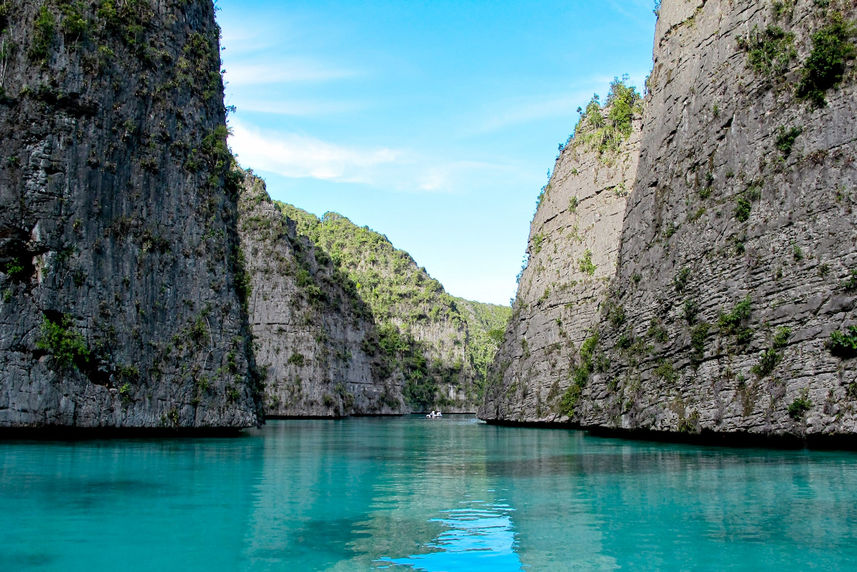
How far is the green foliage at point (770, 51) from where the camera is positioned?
22.5m

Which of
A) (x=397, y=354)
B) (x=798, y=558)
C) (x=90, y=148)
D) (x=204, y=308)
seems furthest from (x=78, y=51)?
(x=397, y=354)

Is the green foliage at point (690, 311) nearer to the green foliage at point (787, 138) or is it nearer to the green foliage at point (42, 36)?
the green foliage at point (787, 138)

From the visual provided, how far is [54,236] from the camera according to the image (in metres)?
26.0

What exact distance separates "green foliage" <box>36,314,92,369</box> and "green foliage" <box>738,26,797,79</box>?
23921 millimetres

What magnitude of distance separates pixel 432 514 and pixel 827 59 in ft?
57.2

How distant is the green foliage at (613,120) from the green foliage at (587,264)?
21.1ft

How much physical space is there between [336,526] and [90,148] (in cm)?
2298

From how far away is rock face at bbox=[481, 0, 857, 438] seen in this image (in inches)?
741

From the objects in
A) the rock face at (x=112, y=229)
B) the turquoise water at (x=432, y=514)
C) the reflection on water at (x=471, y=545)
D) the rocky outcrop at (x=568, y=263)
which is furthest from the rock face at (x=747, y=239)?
the rock face at (x=112, y=229)

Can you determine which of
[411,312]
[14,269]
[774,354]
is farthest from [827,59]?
[411,312]

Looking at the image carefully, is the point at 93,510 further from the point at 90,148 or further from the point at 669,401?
the point at 90,148

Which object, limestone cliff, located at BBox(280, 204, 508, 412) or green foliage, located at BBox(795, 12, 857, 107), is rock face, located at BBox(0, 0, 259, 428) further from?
limestone cliff, located at BBox(280, 204, 508, 412)

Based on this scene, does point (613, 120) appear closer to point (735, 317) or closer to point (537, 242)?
point (537, 242)

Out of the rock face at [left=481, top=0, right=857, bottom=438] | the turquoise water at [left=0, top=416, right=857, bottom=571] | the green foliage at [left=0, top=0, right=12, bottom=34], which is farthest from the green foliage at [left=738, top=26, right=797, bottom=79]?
the green foliage at [left=0, top=0, right=12, bottom=34]
